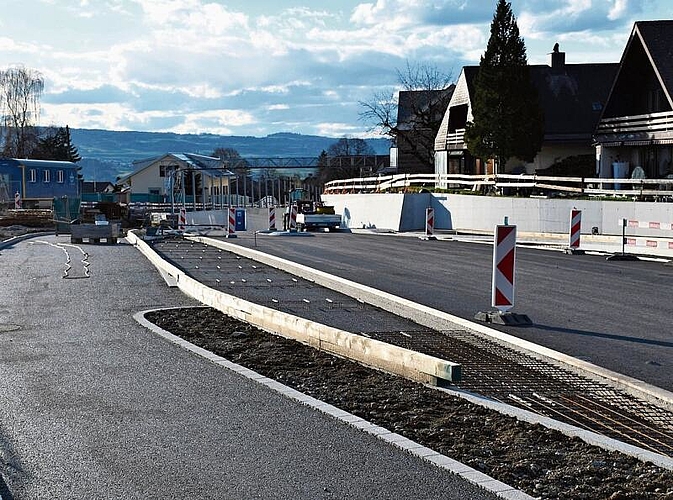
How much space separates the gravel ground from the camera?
614cm

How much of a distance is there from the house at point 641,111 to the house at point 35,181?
39152 mm

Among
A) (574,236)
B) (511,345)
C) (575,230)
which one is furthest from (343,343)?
(574,236)

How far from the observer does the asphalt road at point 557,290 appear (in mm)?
11300

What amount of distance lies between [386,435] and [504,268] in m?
6.14

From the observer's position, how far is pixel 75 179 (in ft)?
263

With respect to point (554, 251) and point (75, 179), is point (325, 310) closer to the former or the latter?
point (554, 251)

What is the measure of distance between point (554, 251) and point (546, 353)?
17.9 metres

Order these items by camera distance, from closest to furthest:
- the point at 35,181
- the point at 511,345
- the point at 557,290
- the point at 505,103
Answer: the point at 511,345 → the point at 557,290 → the point at 505,103 → the point at 35,181

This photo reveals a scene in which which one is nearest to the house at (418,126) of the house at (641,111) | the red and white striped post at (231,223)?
the house at (641,111)

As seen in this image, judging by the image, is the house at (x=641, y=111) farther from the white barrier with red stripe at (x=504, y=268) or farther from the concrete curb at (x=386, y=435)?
the concrete curb at (x=386, y=435)

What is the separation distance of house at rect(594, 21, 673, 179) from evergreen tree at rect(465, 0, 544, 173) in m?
3.30

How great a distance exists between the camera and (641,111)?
42250 mm

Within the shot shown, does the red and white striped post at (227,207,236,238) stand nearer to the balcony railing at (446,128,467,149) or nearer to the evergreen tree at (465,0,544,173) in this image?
the evergreen tree at (465,0,544,173)

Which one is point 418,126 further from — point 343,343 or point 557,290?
point 343,343
